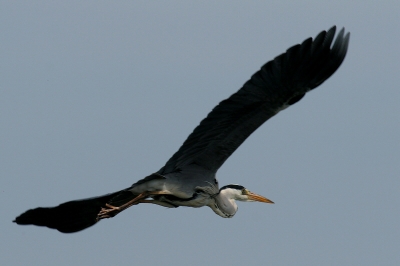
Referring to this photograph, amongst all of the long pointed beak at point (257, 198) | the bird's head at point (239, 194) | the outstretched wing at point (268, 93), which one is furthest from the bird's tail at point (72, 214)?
the long pointed beak at point (257, 198)

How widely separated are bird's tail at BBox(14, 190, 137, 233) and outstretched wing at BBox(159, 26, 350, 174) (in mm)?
1081

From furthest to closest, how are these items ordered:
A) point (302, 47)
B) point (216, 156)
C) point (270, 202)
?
point (270, 202) → point (216, 156) → point (302, 47)

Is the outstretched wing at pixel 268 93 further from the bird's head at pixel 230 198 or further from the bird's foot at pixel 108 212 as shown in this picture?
the bird's foot at pixel 108 212

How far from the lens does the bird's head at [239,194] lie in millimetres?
12547

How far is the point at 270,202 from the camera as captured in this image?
42.9 feet

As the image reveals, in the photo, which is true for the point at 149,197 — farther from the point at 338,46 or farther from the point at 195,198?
the point at 338,46

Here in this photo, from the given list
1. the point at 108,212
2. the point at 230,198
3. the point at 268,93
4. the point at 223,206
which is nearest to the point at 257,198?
the point at 230,198

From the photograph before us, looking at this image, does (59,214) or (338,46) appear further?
(59,214)

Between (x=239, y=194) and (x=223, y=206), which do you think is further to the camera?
(x=239, y=194)

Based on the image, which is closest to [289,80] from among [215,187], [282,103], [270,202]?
[282,103]

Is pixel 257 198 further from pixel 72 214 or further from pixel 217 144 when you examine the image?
pixel 72 214

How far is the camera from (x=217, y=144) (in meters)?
11.3

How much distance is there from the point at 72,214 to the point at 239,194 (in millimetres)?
2331

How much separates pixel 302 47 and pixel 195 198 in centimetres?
250
